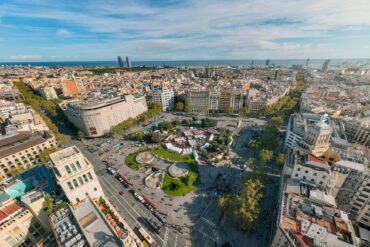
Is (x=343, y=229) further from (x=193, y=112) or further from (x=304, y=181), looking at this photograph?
(x=193, y=112)

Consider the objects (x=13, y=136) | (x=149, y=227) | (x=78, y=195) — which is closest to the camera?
(x=78, y=195)

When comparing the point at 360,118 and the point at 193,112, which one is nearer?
the point at 360,118

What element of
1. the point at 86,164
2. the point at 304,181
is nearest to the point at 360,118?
the point at 304,181

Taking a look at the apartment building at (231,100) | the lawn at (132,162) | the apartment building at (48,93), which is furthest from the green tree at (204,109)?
the apartment building at (48,93)

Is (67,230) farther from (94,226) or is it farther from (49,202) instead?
(49,202)

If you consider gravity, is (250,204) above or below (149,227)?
above

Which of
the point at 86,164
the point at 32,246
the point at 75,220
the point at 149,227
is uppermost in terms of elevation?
the point at 86,164
